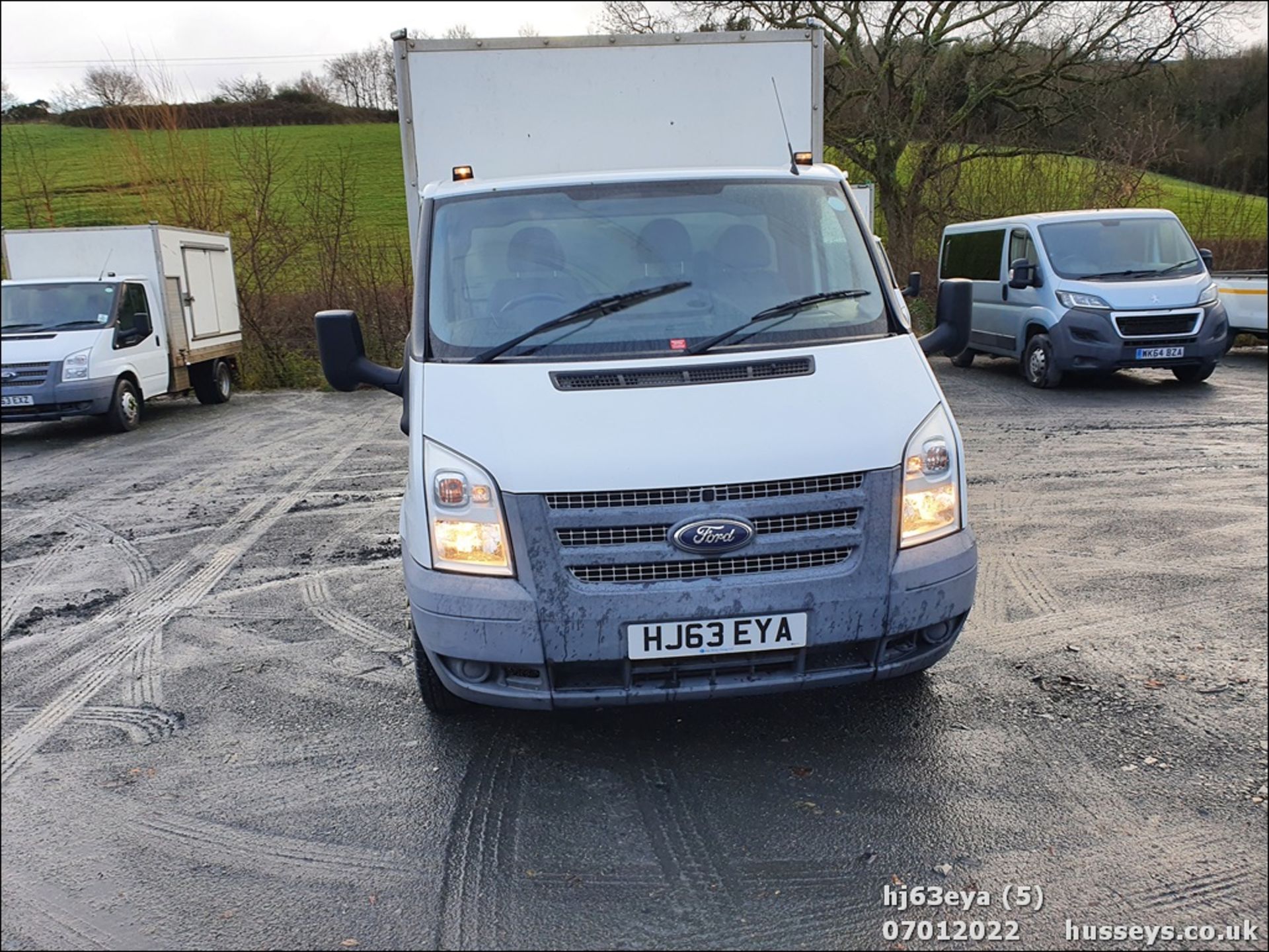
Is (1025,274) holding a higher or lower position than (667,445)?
higher

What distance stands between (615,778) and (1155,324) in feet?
35.3

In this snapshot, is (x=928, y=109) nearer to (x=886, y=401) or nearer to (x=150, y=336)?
(x=150, y=336)

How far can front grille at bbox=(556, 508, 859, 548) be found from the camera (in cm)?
323

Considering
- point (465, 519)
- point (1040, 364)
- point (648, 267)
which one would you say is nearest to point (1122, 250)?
point (1040, 364)

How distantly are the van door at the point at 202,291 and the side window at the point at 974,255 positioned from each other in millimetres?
11314

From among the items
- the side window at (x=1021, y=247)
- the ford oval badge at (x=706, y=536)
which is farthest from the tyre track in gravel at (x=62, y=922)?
the side window at (x=1021, y=247)

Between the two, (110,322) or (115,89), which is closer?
(110,322)

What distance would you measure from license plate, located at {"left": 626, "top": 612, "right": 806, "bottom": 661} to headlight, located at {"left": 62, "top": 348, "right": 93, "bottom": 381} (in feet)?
35.8

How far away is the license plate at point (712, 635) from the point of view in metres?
3.23

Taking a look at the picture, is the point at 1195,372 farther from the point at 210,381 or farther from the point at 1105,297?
the point at 210,381

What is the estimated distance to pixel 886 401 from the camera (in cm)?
354

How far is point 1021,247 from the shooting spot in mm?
13383

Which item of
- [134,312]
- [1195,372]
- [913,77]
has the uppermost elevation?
[913,77]

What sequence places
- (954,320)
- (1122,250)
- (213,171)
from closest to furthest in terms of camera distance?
(954,320) → (1122,250) → (213,171)
